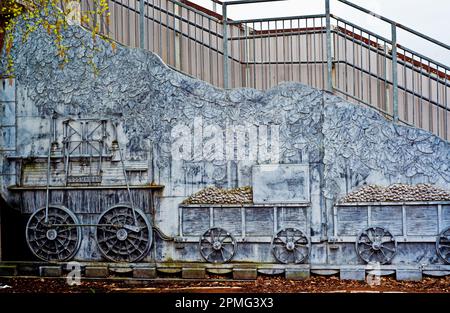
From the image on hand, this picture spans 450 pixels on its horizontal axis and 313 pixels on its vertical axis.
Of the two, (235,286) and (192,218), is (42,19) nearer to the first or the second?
(192,218)

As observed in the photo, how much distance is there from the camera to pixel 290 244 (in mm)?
11195

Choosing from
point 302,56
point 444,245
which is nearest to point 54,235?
point 302,56

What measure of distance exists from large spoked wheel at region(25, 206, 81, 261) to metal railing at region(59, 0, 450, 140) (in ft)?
10.7

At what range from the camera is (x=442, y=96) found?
39.6 feet

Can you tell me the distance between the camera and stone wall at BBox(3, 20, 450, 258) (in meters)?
11.2

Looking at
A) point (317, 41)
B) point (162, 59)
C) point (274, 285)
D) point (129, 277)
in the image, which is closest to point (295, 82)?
point (317, 41)

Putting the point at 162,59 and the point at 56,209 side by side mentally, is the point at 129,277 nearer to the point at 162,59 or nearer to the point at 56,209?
the point at 56,209

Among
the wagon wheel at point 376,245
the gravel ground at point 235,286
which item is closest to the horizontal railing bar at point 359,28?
the wagon wheel at point 376,245

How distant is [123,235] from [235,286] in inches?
83.4

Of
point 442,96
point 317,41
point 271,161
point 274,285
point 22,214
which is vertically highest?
point 317,41

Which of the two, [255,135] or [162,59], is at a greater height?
[162,59]

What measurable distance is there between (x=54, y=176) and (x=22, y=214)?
0.88m

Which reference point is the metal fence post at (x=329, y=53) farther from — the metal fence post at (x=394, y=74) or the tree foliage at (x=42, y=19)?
the tree foliage at (x=42, y=19)

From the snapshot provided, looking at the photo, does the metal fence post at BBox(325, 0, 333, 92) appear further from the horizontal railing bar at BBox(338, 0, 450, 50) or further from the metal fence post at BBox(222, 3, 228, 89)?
the metal fence post at BBox(222, 3, 228, 89)
